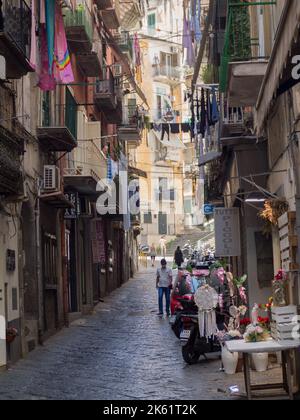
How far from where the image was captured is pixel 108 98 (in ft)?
94.9

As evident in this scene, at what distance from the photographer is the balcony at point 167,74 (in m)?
68.0

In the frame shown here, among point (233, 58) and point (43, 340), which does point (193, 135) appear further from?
point (233, 58)

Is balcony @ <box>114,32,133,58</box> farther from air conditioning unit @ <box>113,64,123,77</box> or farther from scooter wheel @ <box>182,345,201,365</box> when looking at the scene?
scooter wheel @ <box>182,345,201,365</box>

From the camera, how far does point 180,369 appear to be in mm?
12914

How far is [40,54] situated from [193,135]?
1181cm

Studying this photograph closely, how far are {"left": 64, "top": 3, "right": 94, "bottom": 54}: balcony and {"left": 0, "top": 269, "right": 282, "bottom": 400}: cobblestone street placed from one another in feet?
26.0

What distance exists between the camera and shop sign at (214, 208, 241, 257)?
20062mm

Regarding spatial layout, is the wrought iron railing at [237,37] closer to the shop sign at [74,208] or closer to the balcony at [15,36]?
the balcony at [15,36]

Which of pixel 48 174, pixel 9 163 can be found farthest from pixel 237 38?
pixel 48 174

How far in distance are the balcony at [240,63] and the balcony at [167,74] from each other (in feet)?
180

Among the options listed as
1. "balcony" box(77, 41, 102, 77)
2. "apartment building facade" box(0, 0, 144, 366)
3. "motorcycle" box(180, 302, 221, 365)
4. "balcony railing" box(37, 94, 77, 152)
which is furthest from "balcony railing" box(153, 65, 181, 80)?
"motorcycle" box(180, 302, 221, 365)

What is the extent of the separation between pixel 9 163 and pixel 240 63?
3954mm
